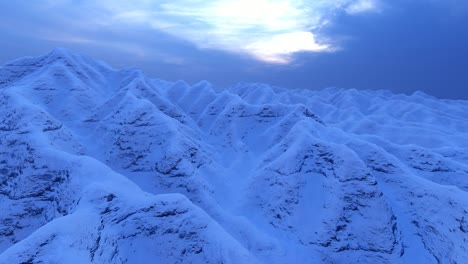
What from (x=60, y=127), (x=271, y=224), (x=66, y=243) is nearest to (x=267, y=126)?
(x=271, y=224)

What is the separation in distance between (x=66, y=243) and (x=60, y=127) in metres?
32.3

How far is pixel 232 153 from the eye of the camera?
56844 millimetres

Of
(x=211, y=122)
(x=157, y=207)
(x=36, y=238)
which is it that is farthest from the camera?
(x=211, y=122)

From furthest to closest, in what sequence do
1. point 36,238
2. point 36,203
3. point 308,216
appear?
point 308,216
point 36,203
point 36,238

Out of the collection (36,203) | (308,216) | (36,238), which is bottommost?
(36,203)

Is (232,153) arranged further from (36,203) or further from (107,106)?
(36,203)

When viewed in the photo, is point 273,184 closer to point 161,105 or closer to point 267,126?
point 267,126

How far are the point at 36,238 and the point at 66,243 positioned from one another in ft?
5.40

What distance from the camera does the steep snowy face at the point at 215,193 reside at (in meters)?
25.6

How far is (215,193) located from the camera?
4238cm

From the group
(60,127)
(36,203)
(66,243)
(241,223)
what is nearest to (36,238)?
(66,243)

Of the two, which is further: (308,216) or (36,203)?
(308,216)

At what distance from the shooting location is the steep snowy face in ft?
83.9

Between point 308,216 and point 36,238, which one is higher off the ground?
point 36,238
